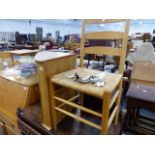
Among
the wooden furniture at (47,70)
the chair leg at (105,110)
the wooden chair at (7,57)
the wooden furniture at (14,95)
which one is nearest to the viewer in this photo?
the chair leg at (105,110)

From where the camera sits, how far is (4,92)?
1.33 meters

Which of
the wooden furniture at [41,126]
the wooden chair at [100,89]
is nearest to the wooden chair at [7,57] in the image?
the wooden furniture at [41,126]

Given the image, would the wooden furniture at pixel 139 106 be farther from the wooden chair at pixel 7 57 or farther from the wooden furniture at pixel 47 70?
the wooden chair at pixel 7 57

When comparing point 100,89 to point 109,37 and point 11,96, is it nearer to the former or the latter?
point 109,37

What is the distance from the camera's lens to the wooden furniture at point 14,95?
1183mm

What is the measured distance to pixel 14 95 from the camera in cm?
124

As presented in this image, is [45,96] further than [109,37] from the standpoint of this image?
No

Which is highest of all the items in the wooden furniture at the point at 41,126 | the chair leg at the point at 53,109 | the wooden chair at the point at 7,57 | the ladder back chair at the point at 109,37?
the ladder back chair at the point at 109,37

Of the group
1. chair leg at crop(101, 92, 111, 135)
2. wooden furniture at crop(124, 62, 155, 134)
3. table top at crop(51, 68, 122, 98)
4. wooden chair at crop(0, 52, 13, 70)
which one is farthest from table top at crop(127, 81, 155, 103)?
wooden chair at crop(0, 52, 13, 70)

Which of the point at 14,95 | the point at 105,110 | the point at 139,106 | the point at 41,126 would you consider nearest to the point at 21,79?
the point at 14,95

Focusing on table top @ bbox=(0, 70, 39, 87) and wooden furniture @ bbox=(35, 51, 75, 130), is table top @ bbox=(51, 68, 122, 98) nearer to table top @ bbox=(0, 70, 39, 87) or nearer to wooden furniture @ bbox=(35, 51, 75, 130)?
wooden furniture @ bbox=(35, 51, 75, 130)
